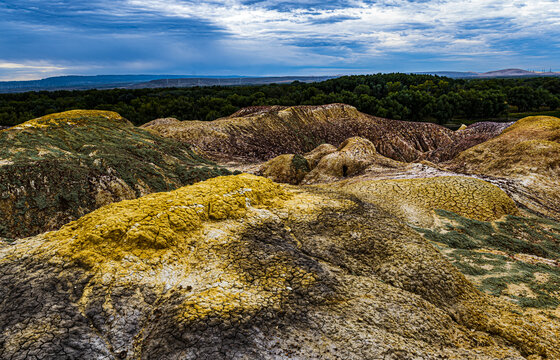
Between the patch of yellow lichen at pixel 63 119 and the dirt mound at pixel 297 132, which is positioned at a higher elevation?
the patch of yellow lichen at pixel 63 119

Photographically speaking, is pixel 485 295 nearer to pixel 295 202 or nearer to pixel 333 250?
pixel 333 250

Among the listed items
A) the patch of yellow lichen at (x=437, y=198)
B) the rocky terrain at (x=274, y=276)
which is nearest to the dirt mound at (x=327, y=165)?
the patch of yellow lichen at (x=437, y=198)

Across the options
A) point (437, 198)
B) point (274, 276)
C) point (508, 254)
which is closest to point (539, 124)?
point (437, 198)

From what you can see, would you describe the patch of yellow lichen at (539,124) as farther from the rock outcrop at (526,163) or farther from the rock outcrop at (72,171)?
the rock outcrop at (72,171)

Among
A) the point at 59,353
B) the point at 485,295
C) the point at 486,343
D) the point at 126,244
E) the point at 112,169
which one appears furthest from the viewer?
the point at 112,169

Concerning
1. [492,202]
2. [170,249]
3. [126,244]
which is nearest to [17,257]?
[126,244]

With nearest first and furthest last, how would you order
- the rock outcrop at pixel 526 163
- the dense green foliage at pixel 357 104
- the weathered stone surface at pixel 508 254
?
the weathered stone surface at pixel 508 254 < the rock outcrop at pixel 526 163 < the dense green foliage at pixel 357 104

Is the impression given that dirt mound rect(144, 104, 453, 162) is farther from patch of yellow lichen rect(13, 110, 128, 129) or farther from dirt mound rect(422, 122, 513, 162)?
patch of yellow lichen rect(13, 110, 128, 129)

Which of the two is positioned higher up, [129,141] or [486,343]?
[129,141]
